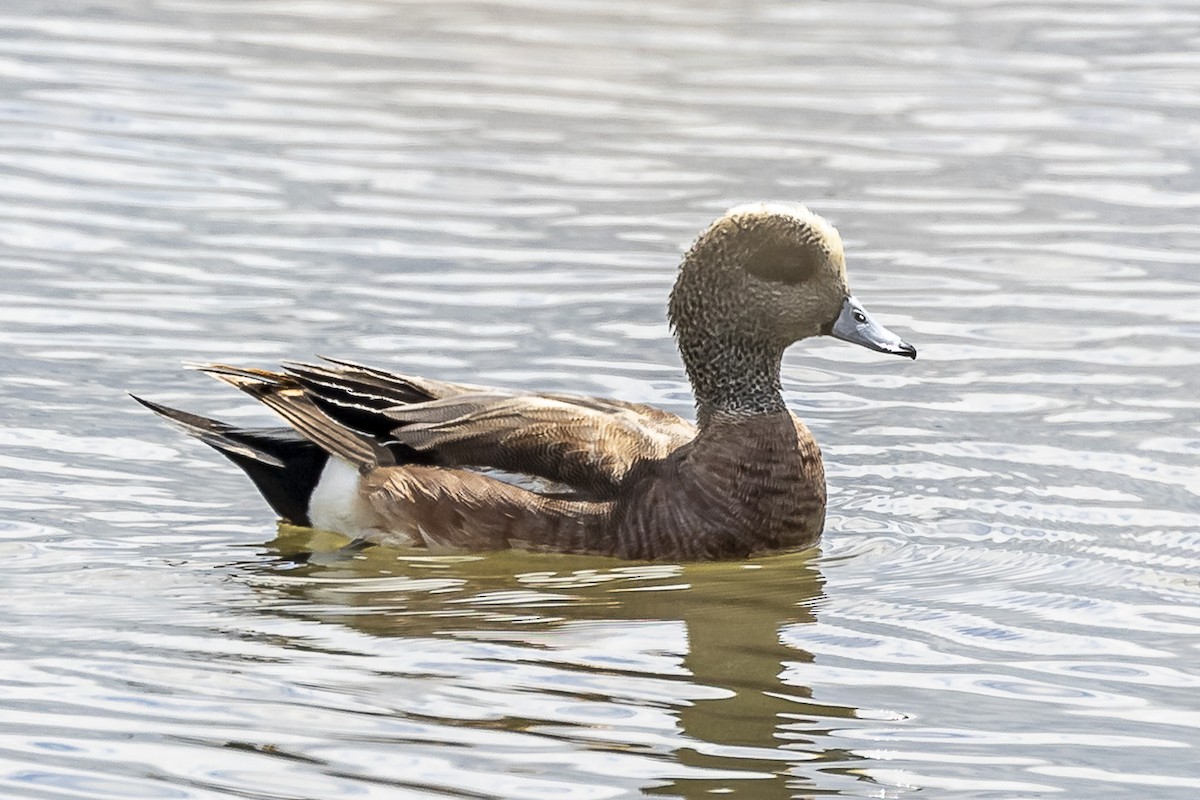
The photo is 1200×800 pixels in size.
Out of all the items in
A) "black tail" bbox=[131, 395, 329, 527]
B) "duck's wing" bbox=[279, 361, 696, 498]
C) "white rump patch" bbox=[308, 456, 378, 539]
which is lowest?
"white rump patch" bbox=[308, 456, 378, 539]

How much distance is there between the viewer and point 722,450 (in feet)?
24.8

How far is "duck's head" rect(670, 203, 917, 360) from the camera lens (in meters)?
7.65

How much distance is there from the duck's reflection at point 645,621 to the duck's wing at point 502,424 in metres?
0.29

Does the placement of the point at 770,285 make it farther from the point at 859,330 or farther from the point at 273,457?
the point at 273,457

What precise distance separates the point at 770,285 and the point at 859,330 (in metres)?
0.31

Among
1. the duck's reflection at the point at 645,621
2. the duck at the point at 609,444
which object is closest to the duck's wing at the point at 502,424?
the duck at the point at 609,444

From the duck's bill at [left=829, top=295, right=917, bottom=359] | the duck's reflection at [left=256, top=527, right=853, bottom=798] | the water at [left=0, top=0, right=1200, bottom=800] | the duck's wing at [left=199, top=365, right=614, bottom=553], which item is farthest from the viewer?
A: the duck's bill at [left=829, top=295, right=917, bottom=359]

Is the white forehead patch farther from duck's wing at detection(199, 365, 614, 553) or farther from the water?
duck's wing at detection(199, 365, 614, 553)

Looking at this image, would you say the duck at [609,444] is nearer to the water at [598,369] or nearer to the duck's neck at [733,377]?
the duck's neck at [733,377]

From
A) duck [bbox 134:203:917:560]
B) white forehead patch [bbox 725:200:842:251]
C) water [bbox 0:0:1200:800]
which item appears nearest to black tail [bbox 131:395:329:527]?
duck [bbox 134:203:917:560]

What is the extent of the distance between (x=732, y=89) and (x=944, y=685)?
7.35 metres

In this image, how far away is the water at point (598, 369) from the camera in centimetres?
583

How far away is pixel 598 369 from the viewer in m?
9.10

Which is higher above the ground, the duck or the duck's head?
the duck's head
